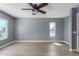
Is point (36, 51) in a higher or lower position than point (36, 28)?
lower

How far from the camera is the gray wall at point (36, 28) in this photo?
8836 mm

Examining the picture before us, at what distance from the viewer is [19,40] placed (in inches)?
342

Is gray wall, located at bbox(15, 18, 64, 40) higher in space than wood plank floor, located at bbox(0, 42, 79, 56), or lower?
higher

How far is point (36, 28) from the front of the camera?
891 cm

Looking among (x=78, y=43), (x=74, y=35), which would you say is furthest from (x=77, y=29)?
(x=78, y=43)

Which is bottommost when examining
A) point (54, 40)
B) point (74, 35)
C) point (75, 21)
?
point (54, 40)

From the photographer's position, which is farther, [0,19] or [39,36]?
[39,36]

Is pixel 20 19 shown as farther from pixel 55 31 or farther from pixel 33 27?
pixel 55 31

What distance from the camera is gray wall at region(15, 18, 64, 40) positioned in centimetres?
884

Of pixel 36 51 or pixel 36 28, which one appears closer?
pixel 36 51

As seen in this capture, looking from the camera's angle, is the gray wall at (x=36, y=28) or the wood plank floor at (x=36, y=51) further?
the gray wall at (x=36, y=28)

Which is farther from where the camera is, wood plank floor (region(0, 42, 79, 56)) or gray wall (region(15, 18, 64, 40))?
gray wall (region(15, 18, 64, 40))

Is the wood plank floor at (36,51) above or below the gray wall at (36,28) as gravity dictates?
below

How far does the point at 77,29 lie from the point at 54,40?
4.18 metres
